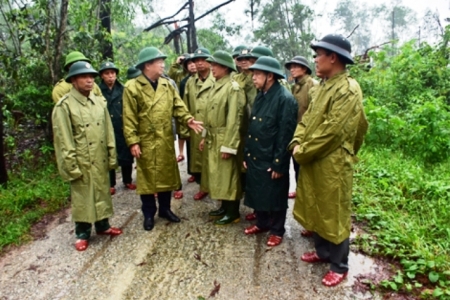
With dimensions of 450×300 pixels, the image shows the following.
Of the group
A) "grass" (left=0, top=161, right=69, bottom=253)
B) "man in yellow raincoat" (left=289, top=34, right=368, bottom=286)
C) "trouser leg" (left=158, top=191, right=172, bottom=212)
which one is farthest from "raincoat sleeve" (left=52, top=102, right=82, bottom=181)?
"man in yellow raincoat" (left=289, top=34, right=368, bottom=286)

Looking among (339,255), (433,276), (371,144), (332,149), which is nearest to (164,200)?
(339,255)

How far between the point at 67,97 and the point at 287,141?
7.31 feet

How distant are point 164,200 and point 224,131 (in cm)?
116

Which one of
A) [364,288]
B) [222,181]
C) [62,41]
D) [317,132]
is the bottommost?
[364,288]

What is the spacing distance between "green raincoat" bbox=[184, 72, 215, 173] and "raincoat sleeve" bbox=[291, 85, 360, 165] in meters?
1.88

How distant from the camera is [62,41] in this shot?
5.89 metres

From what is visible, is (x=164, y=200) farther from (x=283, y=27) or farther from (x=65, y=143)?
(x=283, y=27)

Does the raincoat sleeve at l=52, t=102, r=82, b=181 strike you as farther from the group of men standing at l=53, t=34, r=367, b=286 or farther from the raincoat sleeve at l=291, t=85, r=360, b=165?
the raincoat sleeve at l=291, t=85, r=360, b=165

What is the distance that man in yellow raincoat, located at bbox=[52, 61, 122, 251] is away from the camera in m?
3.35

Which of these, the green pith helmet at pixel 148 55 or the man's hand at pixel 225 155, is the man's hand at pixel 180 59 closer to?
the green pith helmet at pixel 148 55

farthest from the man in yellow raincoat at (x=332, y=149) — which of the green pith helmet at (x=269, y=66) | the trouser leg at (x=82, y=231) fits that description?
the trouser leg at (x=82, y=231)

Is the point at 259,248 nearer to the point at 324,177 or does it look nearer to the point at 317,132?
the point at 324,177

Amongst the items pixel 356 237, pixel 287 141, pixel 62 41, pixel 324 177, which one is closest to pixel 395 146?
pixel 356 237

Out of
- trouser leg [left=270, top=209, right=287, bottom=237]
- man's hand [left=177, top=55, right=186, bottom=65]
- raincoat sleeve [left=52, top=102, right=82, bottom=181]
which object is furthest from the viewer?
man's hand [left=177, top=55, right=186, bottom=65]
